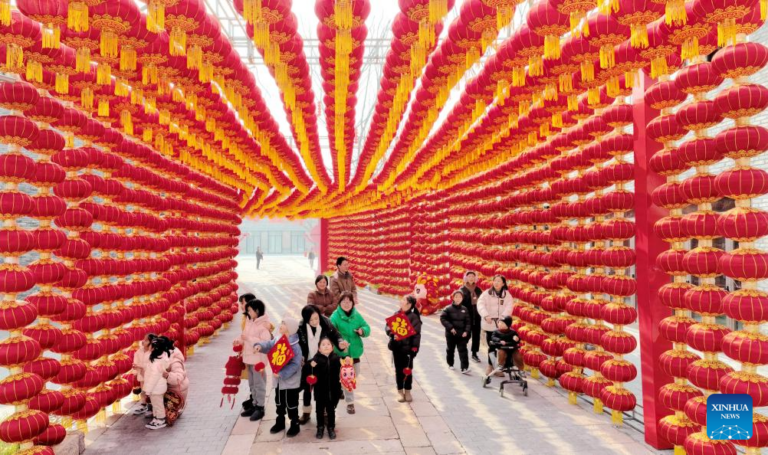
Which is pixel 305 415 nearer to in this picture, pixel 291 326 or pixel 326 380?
pixel 326 380

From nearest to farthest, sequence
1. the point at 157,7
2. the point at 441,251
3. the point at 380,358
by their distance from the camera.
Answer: the point at 157,7 → the point at 380,358 → the point at 441,251

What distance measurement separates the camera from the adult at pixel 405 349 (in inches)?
289

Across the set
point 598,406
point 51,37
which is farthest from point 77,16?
point 598,406

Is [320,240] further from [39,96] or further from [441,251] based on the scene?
[39,96]

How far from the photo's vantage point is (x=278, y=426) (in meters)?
6.34

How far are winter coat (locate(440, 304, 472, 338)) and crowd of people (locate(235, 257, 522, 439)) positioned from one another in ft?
0.06

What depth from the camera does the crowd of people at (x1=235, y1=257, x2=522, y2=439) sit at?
6055 mm

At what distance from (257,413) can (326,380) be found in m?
1.50

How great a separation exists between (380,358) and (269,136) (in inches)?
203

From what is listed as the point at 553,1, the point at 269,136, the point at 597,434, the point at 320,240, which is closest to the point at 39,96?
the point at 269,136

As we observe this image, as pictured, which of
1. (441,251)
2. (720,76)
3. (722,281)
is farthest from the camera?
(441,251)

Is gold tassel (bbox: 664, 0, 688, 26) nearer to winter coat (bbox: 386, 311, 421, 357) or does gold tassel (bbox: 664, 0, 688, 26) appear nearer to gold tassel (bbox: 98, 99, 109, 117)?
winter coat (bbox: 386, 311, 421, 357)

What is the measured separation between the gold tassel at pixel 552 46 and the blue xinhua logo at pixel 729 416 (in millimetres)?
3083

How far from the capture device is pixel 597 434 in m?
6.14
